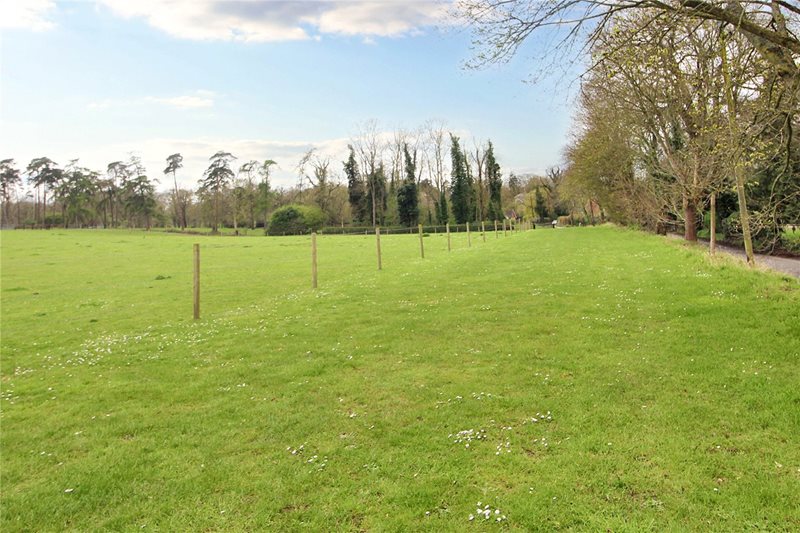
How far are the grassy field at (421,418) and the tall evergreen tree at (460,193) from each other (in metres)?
74.3

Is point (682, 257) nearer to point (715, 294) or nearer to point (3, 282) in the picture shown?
point (715, 294)

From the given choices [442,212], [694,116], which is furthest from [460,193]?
[694,116]

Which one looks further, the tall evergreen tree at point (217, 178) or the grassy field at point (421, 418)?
the tall evergreen tree at point (217, 178)

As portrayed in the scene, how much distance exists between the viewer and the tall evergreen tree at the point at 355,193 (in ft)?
275

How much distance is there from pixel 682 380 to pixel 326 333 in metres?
5.70

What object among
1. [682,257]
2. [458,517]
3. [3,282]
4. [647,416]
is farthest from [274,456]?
[3,282]

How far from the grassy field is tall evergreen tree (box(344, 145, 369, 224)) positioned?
73535 millimetres

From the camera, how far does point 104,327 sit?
10859 millimetres

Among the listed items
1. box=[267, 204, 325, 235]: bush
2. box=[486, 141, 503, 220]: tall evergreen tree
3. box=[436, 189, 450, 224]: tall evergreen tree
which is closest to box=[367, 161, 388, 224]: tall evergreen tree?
box=[436, 189, 450, 224]: tall evergreen tree

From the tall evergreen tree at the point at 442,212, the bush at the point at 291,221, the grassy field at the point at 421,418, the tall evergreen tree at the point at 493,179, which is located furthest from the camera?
the tall evergreen tree at the point at 493,179

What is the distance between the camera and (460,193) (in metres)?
84.6

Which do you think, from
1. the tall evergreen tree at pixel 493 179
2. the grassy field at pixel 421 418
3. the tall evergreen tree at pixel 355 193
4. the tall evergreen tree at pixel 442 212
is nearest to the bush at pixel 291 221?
the tall evergreen tree at pixel 355 193

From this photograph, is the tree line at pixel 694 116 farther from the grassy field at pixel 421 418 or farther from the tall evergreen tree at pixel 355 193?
the tall evergreen tree at pixel 355 193

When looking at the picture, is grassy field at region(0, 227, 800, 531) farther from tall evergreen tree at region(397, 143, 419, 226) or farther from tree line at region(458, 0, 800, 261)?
tall evergreen tree at region(397, 143, 419, 226)
